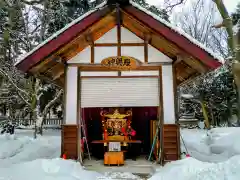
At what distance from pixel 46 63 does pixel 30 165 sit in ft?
9.61

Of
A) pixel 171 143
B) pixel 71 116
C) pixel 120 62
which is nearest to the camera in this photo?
pixel 171 143

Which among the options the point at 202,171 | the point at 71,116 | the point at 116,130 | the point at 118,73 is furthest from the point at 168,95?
the point at 71,116

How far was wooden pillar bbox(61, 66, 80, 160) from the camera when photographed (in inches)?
297

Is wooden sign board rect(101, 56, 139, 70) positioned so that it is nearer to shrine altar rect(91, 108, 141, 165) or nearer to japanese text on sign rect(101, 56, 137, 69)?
japanese text on sign rect(101, 56, 137, 69)

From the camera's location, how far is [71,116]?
25.2 ft

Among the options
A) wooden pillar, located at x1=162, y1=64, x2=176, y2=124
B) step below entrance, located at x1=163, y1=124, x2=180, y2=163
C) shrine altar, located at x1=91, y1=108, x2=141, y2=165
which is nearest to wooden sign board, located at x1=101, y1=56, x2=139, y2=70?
wooden pillar, located at x1=162, y1=64, x2=176, y2=124

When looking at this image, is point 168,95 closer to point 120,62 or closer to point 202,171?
point 120,62

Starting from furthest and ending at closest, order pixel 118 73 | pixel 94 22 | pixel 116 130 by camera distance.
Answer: pixel 116 130, pixel 118 73, pixel 94 22

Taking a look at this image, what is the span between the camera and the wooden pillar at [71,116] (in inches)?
297

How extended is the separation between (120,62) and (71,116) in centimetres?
218

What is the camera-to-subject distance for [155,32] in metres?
7.13

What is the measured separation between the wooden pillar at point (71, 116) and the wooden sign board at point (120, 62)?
973 millimetres

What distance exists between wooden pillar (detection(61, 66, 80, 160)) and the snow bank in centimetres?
270

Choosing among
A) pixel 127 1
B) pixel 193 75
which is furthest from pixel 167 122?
pixel 127 1
